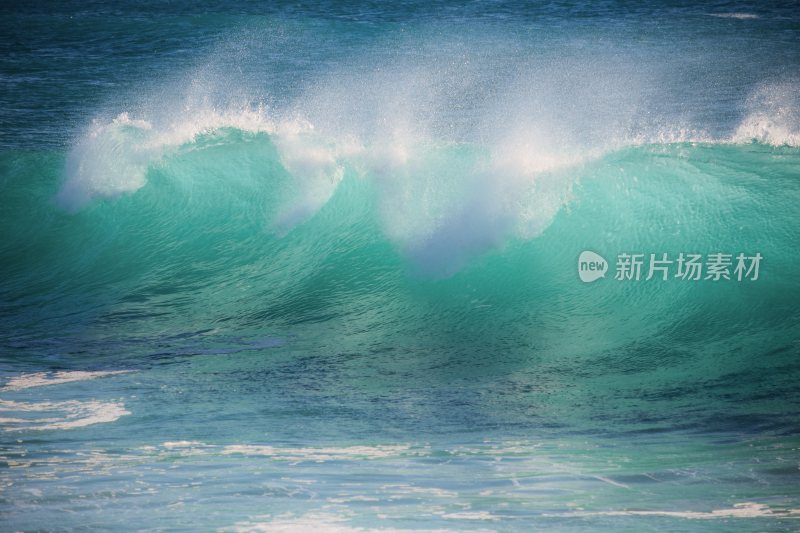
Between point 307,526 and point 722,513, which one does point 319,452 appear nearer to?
point 307,526

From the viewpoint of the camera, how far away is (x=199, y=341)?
25.8ft

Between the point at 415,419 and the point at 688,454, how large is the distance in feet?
5.36

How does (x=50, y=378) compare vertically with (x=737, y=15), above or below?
below

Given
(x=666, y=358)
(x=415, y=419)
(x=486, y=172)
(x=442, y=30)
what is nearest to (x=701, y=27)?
(x=442, y=30)

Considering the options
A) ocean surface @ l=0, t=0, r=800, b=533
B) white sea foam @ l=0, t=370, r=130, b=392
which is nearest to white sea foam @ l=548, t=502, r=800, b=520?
ocean surface @ l=0, t=0, r=800, b=533

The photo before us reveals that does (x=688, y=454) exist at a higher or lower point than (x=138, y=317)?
lower

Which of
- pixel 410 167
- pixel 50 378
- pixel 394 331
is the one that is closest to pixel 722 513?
pixel 394 331

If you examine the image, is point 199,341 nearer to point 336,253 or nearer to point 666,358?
point 336,253

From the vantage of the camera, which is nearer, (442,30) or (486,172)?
(486,172)

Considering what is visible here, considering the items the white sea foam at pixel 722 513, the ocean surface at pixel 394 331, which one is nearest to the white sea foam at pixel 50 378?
the ocean surface at pixel 394 331

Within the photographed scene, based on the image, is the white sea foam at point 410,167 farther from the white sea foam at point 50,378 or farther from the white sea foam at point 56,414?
the white sea foam at point 56,414

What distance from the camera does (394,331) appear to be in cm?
819

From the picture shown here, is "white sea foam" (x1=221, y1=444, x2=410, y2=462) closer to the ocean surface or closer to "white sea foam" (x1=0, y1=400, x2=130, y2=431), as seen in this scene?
the ocean surface

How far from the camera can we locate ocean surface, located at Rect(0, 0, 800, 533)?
4.77m
